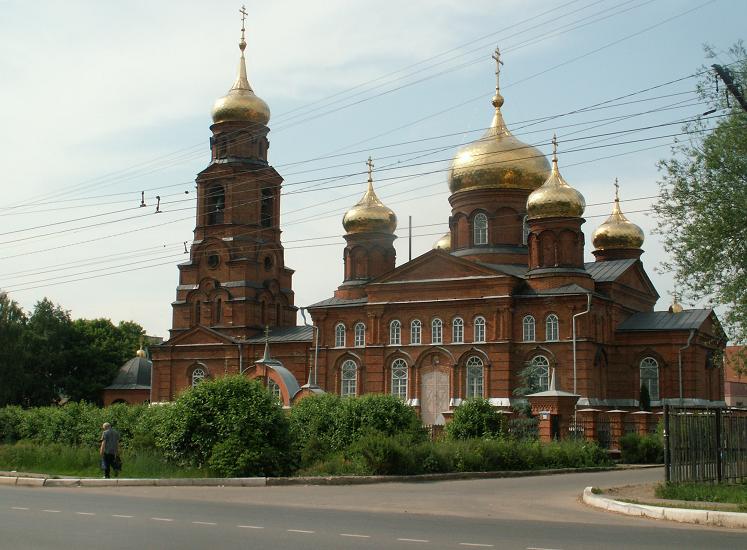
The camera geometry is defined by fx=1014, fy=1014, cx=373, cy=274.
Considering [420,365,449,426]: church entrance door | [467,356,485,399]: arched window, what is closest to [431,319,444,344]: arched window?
[420,365,449,426]: church entrance door

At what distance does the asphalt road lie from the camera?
10727 millimetres

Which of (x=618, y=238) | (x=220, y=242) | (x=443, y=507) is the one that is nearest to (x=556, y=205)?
(x=618, y=238)

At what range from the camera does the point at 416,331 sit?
1719 inches

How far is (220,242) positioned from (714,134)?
32.2m

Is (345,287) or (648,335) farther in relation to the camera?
(345,287)

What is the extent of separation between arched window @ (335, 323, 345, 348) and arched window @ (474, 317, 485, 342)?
673cm

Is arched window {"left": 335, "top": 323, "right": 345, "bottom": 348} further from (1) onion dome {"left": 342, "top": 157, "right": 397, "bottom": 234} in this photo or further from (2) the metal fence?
(2) the metal fence

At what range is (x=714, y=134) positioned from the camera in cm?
2052

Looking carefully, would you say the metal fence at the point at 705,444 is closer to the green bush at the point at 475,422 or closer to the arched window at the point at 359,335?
the green bush at the point at 475,422

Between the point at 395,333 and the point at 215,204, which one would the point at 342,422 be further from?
the point at 215,204

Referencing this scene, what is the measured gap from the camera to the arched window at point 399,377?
43.6 meters

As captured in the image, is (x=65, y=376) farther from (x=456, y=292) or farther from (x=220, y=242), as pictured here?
(x=456, y=292)

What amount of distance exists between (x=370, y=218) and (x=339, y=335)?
601 centimetres

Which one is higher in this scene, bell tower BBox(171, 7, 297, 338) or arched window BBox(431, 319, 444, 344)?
bell tower BBox(171, 7, 297, 338)
